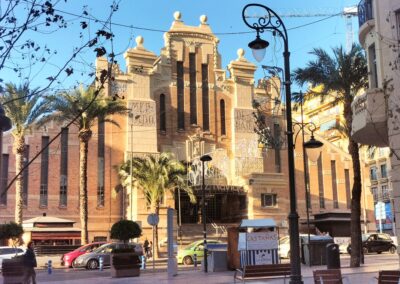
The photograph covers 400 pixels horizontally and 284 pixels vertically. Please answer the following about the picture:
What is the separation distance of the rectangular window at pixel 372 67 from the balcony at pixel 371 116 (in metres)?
1.04

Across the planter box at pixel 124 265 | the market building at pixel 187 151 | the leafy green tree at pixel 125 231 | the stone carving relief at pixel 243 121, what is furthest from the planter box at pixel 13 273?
the stone carving relief at pixel 243 121

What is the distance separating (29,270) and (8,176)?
3149 centimetres

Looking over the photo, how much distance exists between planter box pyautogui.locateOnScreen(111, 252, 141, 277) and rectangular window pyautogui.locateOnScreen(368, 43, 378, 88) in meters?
11.6

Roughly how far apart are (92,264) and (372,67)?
20.1 m

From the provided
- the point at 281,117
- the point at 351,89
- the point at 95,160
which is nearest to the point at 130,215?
the point at 95,160

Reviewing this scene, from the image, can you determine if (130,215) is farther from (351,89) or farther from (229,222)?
(351,89)

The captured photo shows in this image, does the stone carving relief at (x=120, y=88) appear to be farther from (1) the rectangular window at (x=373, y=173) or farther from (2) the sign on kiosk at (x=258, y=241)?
(1) the rectangular window at (x=373, y=173)

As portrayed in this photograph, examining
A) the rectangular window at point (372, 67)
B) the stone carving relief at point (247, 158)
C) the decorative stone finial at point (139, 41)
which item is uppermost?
the decorative stone finial at point (139, 41)

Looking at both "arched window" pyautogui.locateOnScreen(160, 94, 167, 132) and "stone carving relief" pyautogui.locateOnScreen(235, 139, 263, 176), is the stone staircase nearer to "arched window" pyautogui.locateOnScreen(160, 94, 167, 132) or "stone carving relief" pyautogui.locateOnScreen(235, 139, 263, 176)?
"stone carving relief" pyautogui.locateOnScreen(235, 139, 263, 176)

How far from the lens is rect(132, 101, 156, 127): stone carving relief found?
171ft

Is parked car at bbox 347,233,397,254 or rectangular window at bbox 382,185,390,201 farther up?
rectangular window at bbox 382,185,390,201

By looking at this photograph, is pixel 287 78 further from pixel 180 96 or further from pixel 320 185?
pixel 320 185

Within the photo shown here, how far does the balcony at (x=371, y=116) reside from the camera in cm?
1523

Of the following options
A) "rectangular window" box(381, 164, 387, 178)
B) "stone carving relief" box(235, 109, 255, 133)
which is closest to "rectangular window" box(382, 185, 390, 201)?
"rectangular window" box(381, 164, 387, 178)
